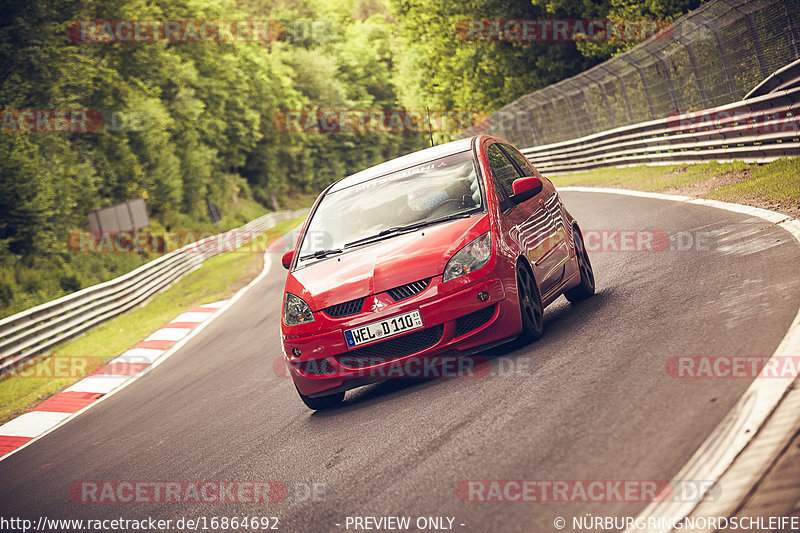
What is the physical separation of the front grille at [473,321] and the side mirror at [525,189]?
121 cm

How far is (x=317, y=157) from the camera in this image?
3327 inches

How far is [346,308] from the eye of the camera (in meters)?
5.82

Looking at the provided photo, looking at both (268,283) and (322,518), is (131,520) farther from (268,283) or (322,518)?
(268,283)

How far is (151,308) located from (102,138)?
732 inches

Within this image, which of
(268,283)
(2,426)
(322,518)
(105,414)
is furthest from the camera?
(268,283)

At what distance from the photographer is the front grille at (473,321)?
5.66m

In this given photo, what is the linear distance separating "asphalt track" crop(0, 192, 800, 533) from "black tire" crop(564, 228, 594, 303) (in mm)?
130

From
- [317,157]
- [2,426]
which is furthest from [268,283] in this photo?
[317,157]

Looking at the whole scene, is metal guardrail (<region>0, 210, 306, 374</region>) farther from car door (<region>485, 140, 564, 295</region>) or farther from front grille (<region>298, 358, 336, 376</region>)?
car door (<region>485, 140, 564, 295</region>)

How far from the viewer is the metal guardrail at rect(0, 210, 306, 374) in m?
14.6
